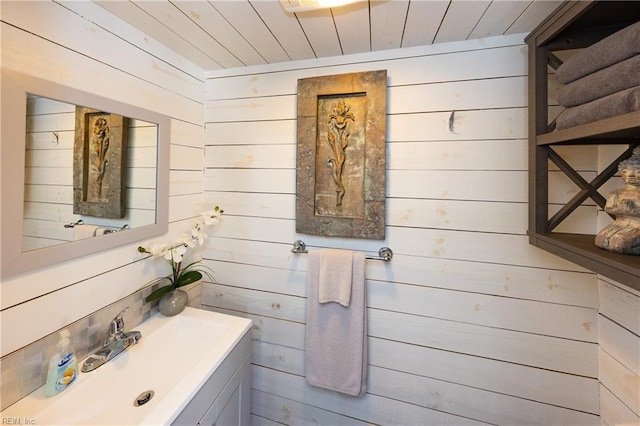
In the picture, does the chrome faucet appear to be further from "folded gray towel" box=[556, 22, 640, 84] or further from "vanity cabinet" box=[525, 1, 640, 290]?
"folded gray towel" box=[556, 22, 640, 84]

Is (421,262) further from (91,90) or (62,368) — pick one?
(91,90)

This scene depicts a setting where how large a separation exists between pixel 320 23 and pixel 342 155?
54 centimetres

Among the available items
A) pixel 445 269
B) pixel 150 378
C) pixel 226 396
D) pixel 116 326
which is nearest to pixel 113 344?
pixel 116 326

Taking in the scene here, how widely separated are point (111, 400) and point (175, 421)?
0.33m

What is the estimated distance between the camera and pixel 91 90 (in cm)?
89

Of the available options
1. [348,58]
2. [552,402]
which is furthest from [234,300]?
[552,402]

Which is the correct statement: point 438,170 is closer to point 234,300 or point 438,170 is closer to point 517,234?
point 517,234

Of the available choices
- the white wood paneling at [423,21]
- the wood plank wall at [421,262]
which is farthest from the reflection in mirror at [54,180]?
the white wood paneling at [423,21]

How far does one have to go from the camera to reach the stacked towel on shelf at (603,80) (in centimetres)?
60

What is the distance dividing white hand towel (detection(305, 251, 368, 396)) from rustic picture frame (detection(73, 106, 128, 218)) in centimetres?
88

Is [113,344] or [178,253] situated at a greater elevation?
[178,253]

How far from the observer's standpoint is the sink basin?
0.73 meters

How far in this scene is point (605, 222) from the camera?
3.12ft

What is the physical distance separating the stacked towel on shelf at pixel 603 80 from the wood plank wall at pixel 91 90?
1622 mm
